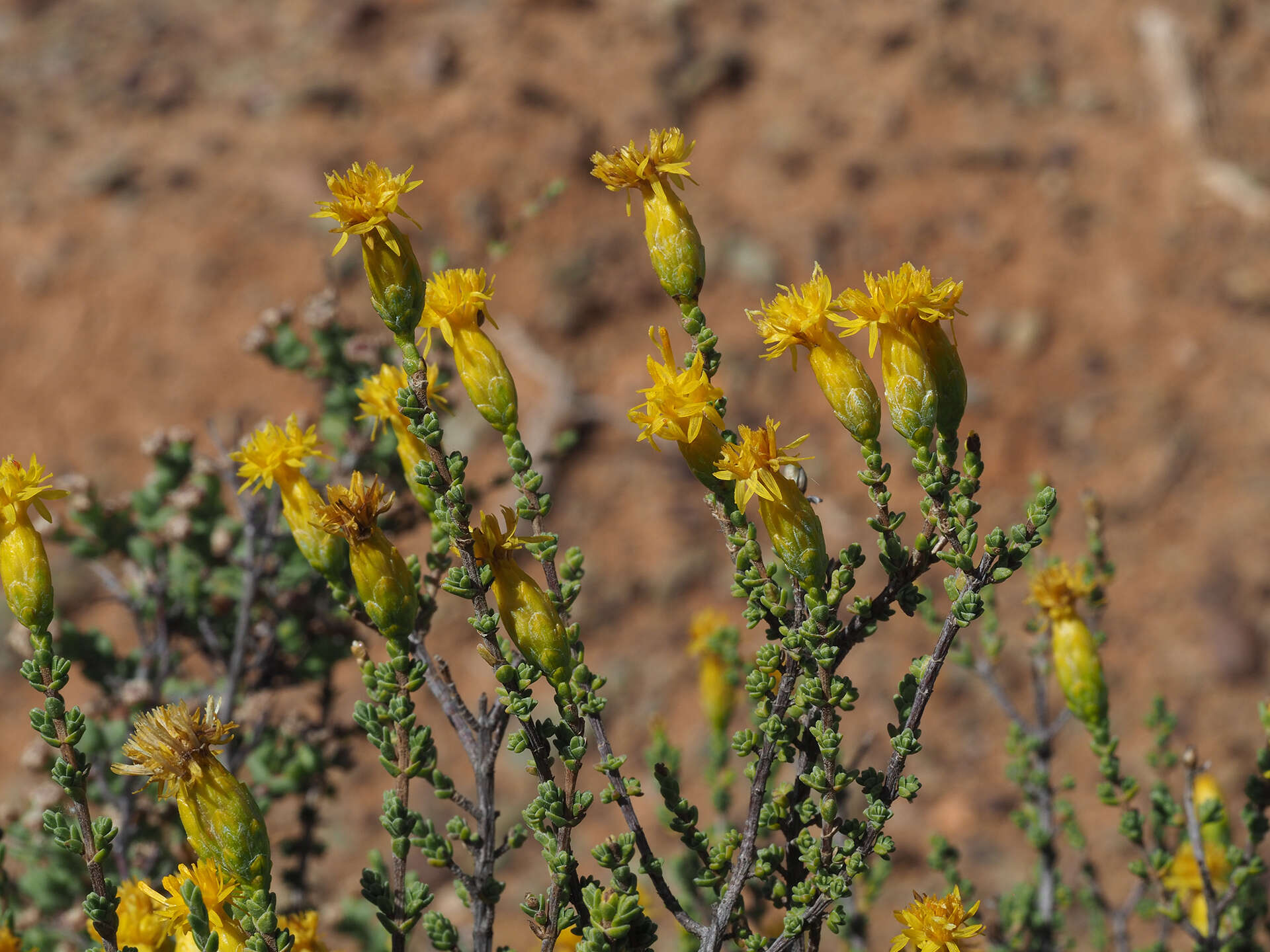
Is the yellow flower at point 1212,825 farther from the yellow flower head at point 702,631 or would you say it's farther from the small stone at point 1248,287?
the small stone at point 1248,287

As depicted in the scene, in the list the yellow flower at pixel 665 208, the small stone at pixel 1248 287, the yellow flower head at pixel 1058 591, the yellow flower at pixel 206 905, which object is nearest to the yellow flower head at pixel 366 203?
the yellow flower at pixel 665 208

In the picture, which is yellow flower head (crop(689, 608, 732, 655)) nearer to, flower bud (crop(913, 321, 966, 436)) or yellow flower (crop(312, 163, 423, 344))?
flower bud (crop(913, 321, 966, 436))

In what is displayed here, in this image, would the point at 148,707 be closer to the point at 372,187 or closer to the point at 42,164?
the point at 372,187

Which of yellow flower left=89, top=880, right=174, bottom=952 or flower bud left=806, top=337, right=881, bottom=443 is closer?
flower bud left=806, top=337, right=881, bottom=443

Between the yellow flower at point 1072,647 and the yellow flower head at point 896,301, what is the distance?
32.0 inches

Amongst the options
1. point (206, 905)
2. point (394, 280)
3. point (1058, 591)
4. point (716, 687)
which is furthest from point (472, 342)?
point (716, 687)

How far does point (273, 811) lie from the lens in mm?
5094

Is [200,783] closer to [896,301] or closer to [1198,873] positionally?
[896,301]

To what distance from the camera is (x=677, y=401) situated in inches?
57.0

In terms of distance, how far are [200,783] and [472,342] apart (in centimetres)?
72

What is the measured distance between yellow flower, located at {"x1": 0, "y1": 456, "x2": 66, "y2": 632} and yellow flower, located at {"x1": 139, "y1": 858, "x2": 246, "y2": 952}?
402 mm

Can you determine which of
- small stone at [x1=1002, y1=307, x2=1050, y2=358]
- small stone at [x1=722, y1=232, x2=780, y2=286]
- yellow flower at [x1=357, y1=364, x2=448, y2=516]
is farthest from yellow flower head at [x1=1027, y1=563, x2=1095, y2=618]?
small stone at [x1=722, y1=232, x2=780, y2=286]

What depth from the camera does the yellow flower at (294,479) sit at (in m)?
1.70

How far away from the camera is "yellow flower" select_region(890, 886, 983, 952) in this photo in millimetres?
1555
